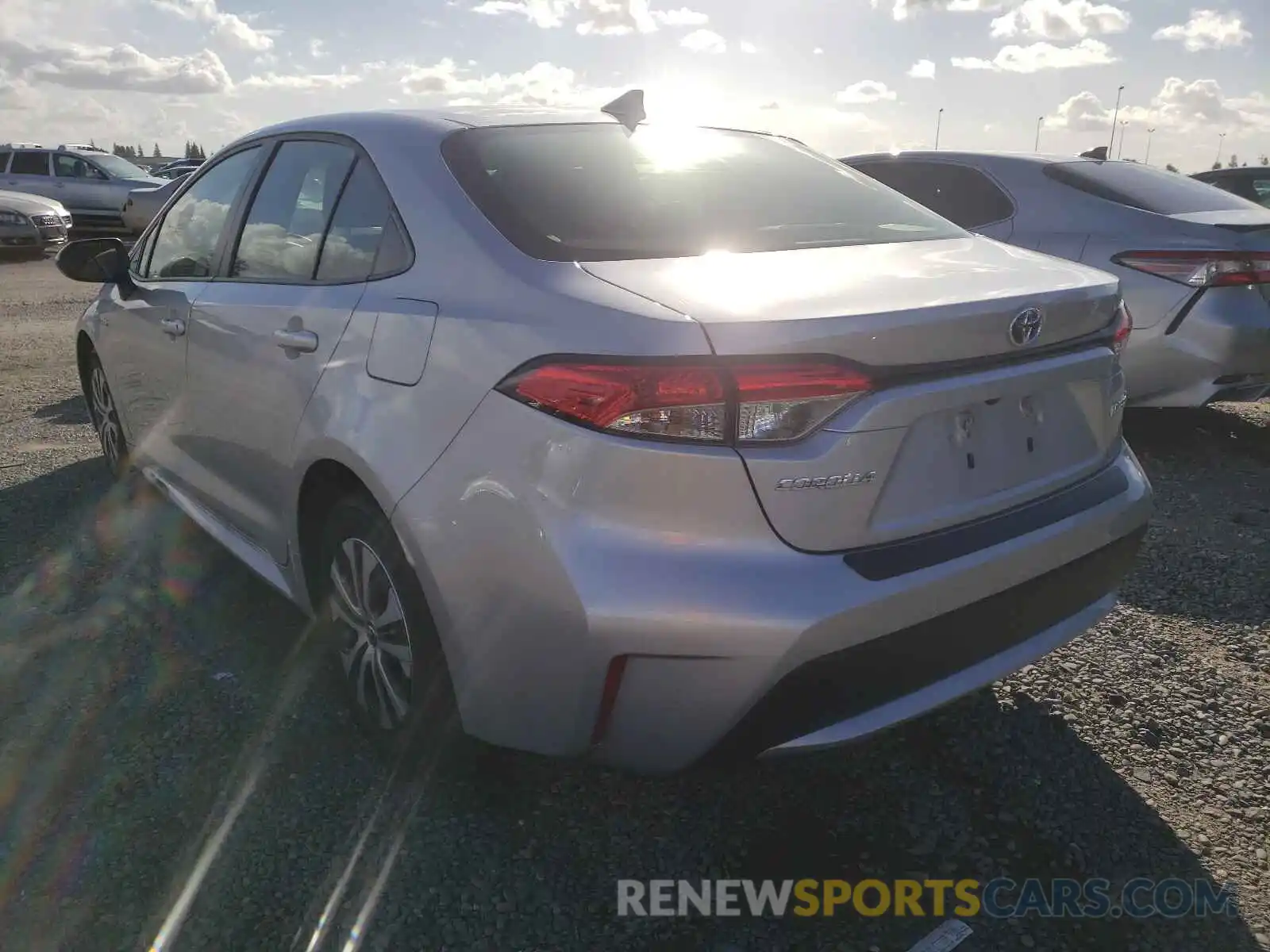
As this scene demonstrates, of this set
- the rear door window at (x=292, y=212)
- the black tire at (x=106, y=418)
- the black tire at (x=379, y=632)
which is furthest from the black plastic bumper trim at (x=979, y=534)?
the black tire at (x=106, y=418)

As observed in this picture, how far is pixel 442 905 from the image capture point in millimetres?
2113

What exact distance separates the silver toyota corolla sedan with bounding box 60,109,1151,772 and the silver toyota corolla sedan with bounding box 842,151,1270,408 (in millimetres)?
2577

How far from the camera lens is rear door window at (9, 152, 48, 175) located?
753 inches

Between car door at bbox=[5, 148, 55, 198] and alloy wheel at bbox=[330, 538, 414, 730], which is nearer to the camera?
alloy wheel at bbox=[330, 538, 414, 730]

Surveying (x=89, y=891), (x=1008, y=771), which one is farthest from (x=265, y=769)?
(x=1008, y=771)

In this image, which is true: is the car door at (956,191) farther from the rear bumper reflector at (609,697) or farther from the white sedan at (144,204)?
the white sedan at (144,204)

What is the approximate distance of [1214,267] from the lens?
15.5ft

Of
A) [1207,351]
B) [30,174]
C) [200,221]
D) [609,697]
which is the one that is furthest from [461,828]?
[30,174]

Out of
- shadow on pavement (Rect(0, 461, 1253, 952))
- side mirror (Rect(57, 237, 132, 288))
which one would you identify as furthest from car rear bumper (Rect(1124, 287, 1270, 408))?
side mirror (Rect(57, 237, 132, 288))

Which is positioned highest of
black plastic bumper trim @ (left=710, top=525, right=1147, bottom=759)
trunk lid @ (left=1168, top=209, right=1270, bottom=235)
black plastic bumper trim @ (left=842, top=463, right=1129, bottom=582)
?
trunk lid @ (left=1168, top=209, right=1270, bottom=235)

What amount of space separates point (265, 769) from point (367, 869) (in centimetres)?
52

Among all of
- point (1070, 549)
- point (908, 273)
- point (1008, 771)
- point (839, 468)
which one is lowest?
point (1008, 771)

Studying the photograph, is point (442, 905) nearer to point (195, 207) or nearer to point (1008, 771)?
point (1008, 771)

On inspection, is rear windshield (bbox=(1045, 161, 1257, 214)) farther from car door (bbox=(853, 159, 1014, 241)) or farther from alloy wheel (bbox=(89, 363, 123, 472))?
alloy wheel (bbox=(89, 363, 123, 472))
